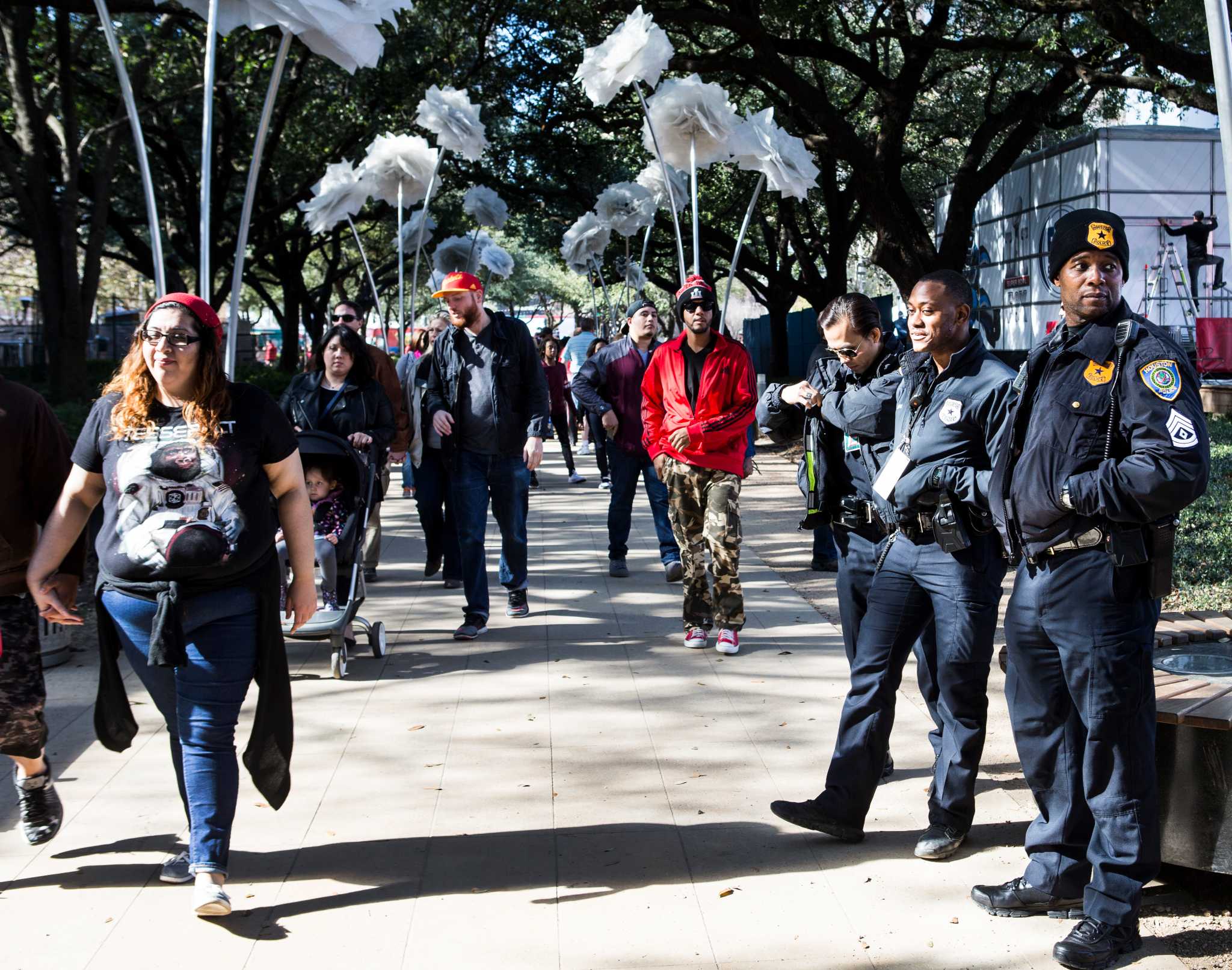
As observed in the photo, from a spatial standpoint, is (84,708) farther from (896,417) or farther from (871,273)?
(871,273)

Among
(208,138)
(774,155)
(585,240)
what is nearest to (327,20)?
(208,138)

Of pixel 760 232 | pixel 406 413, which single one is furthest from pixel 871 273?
pixel 406 413

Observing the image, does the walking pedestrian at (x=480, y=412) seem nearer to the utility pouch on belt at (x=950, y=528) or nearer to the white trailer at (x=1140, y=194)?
the utility pouch on belt at (x=950, y=528)

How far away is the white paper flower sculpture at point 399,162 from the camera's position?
14609mm

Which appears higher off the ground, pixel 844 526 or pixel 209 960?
pixel 844 526

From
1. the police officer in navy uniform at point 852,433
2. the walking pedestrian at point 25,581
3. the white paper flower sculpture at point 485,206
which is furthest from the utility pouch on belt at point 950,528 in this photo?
the white paper flower sculpture at point 485,206

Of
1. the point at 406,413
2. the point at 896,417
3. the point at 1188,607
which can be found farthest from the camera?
the point at 406,413

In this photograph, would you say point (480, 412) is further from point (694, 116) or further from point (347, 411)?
point (694, 116)

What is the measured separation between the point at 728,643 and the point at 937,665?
2767 millimetres

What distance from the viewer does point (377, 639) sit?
7.30m

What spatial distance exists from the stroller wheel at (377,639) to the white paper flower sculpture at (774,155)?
5126 millimetres

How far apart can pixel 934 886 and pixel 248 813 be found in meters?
2.47

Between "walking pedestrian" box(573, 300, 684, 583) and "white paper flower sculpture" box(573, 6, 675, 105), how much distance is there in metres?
1.74

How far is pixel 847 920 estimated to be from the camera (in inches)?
155
